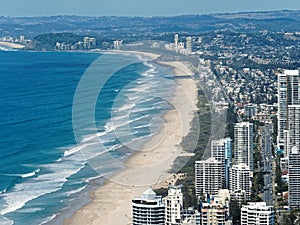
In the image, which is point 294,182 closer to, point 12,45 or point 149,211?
point 149,211

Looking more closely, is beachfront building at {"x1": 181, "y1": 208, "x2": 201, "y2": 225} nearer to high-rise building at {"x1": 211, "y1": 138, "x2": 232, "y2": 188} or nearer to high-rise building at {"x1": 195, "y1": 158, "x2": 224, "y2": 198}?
high-rise building at {"x1": 195, "y1": 158, "x2": 224, "y2": 198}

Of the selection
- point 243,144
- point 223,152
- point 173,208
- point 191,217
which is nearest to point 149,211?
point 173,208

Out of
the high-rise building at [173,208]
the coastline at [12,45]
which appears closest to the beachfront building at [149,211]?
the high-rise building at [173,208]

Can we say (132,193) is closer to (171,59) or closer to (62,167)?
(62,167)

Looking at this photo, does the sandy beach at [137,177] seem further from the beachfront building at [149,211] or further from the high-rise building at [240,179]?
the beachfront building at [149,211]

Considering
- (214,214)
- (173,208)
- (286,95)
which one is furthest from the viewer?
(286,95)

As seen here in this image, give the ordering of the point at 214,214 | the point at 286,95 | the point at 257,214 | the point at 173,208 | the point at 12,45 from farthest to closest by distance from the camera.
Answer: the point at 12,45
the point at 286,95
the point at 214,214
the point at 257,214
the point at 173,208

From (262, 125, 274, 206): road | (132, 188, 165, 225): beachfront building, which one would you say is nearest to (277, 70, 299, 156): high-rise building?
(262, 125, 274, 206): road
